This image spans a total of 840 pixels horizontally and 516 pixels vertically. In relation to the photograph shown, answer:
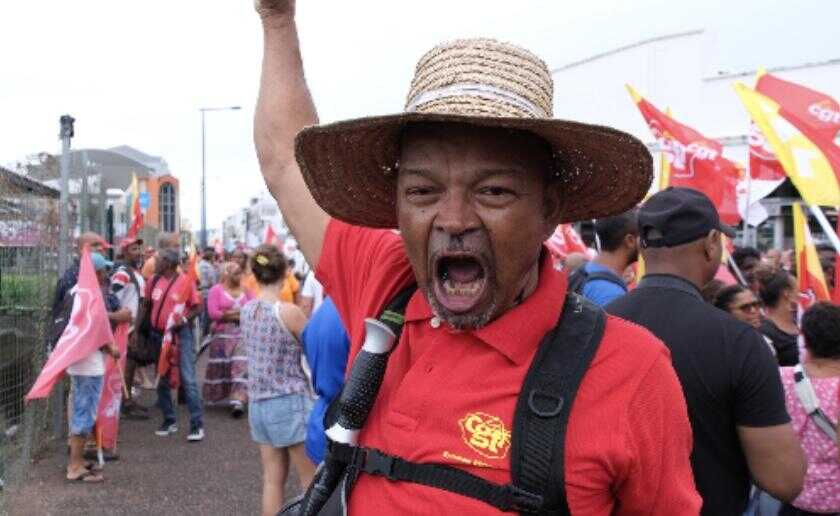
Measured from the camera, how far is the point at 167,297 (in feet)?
31.2

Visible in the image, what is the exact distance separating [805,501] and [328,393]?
85.1 inches

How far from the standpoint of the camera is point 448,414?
163cm

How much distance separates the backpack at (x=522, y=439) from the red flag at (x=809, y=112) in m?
5.70

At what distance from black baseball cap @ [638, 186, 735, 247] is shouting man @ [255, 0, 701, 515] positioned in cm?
130

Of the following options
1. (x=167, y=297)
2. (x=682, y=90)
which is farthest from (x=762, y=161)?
(x=682, y=90)

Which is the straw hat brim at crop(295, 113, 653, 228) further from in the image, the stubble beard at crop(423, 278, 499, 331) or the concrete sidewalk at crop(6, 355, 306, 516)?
the concrete sidewalk at crop(6, 355, 306, 516)

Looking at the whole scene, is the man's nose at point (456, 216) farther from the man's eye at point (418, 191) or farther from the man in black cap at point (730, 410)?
the man in black cap at point (730, 410)

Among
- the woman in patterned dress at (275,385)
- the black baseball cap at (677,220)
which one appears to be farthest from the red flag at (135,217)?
the black baseball cap at (677,220)

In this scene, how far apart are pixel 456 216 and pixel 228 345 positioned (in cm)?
942


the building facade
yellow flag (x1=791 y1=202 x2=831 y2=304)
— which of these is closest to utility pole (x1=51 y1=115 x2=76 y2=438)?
yellow flag (x1=791 y1=202 x2=831 y2=304)

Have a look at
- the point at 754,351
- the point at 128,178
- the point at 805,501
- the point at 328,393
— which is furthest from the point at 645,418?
the point at 128,178

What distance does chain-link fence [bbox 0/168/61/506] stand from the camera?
6934 mm

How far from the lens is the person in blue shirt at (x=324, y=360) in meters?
4.37

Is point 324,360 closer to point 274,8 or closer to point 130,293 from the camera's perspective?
point 274,8
